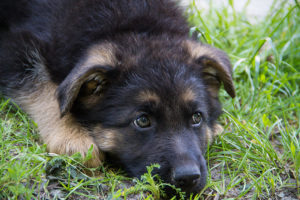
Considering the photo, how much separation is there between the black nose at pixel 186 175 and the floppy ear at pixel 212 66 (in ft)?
3.82

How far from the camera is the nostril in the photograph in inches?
125

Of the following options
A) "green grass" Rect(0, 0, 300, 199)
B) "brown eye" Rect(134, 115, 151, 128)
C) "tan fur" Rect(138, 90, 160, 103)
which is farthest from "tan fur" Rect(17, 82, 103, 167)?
"tan fur" Rect(138, 90, 160, 103)

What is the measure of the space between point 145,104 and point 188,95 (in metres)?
0.41

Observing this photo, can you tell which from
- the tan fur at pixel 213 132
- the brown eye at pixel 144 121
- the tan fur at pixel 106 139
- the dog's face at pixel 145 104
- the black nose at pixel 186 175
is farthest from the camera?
the tan fur at pixel 213 132

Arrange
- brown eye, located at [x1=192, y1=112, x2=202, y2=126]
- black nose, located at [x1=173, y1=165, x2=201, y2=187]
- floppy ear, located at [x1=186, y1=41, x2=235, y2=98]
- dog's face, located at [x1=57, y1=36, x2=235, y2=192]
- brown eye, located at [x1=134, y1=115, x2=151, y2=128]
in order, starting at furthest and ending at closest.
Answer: floppy ear, located at [x1=186, y1=41, x2=235, y2=98]
brown eye, located at [x1=192, y1=112, x2=202, y2=126]
brown eye, located at [x1=134, y1=115, x2=151, y2=128]
dog's face, located at [x1=57, y1=36, x2=235, y2=192]
black nose, located at [x1=173, y1=165, x2=201, y2=187]

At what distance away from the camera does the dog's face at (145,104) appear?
3439mm

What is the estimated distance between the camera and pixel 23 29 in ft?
15.0

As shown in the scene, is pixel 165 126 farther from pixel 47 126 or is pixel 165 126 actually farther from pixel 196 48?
pixel 47 126

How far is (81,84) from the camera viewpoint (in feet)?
11.5

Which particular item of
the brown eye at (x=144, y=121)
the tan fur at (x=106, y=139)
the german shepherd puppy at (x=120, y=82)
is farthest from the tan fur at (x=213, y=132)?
the tan fur at (x=106, y=139)

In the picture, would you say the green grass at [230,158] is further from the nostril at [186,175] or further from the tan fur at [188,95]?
the tan fur at [188,95]

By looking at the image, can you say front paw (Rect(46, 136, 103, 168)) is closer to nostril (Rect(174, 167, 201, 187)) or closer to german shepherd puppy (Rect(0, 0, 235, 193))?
german shepherd puppy (Rect(0, 0, 235, 193))

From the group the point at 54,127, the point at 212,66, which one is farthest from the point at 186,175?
the point at 54,127

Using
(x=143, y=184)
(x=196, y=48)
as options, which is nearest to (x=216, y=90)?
(x=196, y=48)
